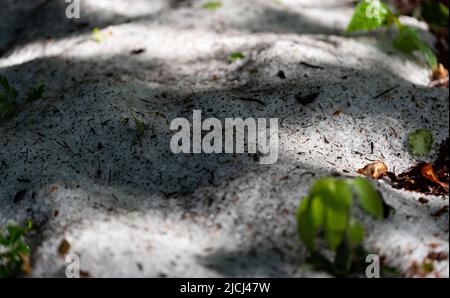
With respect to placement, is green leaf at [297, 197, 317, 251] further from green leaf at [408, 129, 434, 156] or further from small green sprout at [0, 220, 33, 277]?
green leaf at [408, 129, 434, 156]

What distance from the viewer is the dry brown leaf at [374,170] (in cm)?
307

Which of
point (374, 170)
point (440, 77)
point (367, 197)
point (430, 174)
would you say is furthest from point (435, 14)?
point (367, 197)

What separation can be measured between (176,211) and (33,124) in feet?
4.98

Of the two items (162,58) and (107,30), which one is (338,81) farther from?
(107,30)

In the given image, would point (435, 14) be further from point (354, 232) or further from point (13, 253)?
point (13, 253)

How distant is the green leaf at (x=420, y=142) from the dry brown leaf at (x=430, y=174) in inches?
9.8

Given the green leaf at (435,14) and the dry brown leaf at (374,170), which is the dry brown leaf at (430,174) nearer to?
the dry brown leaf at (374,170)

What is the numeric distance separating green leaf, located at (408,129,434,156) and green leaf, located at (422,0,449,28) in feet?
8.24

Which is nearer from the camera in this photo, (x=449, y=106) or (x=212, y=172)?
(x=212, y=172)

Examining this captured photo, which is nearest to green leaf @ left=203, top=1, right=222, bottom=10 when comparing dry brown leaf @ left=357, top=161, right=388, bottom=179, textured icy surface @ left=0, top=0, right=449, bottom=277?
textured icy surface @ left=0, top=0, right=449, bottom=277

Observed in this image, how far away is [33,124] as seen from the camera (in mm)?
3531

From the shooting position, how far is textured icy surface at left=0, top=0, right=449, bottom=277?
2438 mm

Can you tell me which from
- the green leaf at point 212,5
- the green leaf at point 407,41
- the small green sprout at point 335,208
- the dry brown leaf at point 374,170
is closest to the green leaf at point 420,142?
the dry brown leaf at point 374,170
